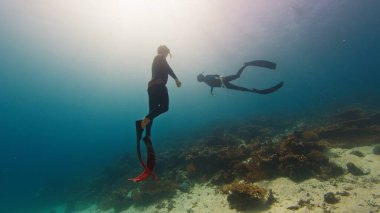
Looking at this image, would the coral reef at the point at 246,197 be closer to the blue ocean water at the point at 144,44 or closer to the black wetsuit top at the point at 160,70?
the black wetsuit top at the point at 160,70

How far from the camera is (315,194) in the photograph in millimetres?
7316

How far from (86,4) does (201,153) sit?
3209 centimetres

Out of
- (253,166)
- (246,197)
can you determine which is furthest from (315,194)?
(253,166)

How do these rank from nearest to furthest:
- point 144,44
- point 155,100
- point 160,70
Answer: point 155,100 < point 160,70 < point 144,44

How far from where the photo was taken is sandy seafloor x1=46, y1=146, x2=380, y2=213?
6609mm

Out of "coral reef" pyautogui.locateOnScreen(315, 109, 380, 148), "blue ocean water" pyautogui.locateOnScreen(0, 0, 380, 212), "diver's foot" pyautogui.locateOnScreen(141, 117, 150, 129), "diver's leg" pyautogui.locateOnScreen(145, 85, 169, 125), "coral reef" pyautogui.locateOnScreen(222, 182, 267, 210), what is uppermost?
"blue ocean water" pyautogui.locateOnScreen(0, 0, 380, 212)

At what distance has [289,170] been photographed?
895cm

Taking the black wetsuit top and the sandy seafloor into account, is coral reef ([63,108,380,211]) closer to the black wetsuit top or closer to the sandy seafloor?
the sandy seafloor

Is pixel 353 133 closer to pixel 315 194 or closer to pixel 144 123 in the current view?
pixel 315 194

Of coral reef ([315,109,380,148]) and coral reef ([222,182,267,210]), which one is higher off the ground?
coral reef ([315,109,380,148])

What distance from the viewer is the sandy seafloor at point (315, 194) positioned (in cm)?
661

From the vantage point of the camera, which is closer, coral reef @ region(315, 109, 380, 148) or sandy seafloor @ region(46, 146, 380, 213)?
sandy seafloor @ region(46, 146, 380, 213)

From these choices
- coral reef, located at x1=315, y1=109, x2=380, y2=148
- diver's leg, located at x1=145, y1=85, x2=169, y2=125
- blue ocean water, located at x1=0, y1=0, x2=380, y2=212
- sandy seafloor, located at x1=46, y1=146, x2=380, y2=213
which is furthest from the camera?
blue ocean water, located at x1=0, y1=0, x2=380, y2=212

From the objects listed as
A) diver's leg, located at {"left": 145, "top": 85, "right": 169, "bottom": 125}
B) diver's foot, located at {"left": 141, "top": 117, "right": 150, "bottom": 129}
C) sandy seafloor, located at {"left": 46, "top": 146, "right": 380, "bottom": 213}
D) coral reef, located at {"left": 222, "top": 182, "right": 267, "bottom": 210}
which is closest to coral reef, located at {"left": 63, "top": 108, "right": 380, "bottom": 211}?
coral reef, located at {"left": 222, "top": 182, "right": 267, "bottom": 210}
